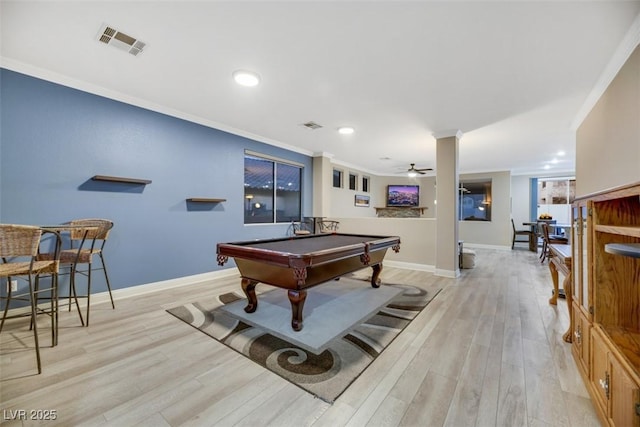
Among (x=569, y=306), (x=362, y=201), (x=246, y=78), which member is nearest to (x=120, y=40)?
(x=246, y=78)

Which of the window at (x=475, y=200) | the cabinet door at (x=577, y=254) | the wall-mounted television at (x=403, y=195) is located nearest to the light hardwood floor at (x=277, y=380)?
the cabinet door at (x=577, y=254)

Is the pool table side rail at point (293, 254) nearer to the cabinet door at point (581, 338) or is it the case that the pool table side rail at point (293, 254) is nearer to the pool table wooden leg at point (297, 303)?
the pool table wooden leg at point (297, 303)

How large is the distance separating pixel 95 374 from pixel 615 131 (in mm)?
5075

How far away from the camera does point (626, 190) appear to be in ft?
3.93

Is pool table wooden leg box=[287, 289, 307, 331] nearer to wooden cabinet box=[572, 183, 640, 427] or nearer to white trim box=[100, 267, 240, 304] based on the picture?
wooden cabinet box=[572, 183, 640, 427]

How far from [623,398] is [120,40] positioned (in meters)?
4.01

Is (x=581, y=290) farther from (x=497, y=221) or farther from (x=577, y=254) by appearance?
(x=497, y=221)

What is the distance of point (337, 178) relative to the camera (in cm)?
771

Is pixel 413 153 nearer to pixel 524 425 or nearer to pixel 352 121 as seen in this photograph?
pixel 352 121

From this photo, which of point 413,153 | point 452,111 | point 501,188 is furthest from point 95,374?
point 501,188

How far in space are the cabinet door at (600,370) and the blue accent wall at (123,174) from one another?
443 cm

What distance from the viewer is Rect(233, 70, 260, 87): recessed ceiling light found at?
276 centimetres

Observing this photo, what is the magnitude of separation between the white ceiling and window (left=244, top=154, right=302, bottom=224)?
119cm

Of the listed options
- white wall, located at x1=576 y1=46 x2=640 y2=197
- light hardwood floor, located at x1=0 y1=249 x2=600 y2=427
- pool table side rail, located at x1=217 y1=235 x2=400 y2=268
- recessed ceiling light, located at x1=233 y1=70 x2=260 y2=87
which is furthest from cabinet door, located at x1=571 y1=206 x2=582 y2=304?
recessed ceiling light, located at x1=233 y1=70 x2=260 y2=87
